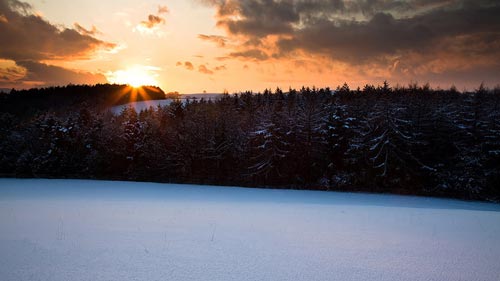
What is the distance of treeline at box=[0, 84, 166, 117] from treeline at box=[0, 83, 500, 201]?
53.6m

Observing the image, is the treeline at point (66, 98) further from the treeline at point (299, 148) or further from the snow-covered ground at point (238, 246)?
the snow-covered ground at point (238, 246)

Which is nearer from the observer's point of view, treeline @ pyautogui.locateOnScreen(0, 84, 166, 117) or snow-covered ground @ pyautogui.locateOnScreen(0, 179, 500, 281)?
snow-covered ground @ pyautogui.locateOnScreen(0, 179, 500, 281)

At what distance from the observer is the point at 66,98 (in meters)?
111

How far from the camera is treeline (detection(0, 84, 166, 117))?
9914 cm

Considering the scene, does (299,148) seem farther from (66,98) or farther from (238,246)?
(66,98)

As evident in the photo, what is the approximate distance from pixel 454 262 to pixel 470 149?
1079 inches

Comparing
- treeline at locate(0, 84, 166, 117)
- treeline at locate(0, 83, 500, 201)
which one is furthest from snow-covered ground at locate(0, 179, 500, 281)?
treeline at locate(0, 84, 166, 117)

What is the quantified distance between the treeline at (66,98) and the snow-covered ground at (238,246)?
87.3 meters

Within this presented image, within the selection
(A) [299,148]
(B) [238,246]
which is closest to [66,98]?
(A) [299,148]

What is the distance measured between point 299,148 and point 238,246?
2657 cm

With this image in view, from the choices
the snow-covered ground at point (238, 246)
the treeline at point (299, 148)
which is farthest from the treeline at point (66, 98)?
the snow-covered ground at point (238, 246)

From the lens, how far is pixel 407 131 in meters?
32.6

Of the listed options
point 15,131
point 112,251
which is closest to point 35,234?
point 112,251

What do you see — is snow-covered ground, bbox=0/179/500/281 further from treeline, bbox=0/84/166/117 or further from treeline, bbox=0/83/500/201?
treeline, bbox=0/84/166/117
